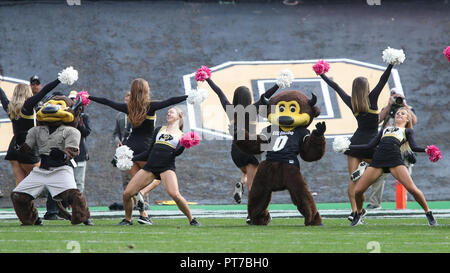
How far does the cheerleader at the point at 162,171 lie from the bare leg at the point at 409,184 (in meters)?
2.21

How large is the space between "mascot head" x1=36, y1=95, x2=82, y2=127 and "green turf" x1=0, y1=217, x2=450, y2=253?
4.03 feet

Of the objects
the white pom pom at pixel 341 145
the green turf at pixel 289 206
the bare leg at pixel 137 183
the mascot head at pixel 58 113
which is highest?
the mascot head at pixel 58 113

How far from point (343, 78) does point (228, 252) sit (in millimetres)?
10148

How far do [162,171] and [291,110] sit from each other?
5.16 feet

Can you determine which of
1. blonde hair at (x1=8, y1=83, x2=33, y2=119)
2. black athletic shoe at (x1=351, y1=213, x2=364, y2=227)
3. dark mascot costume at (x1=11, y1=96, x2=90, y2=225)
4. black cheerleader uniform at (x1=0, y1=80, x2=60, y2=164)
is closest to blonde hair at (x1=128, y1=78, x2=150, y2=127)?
dark mascot costume at (x1=11, y1=96, x2=90, y2=225)

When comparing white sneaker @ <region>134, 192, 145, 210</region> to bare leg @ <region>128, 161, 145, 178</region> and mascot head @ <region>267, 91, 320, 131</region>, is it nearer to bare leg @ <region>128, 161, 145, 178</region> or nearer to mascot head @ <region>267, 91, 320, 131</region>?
bare leg @ <region>128, 161, 145, 178</region>

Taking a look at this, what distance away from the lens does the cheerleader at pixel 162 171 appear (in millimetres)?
8781

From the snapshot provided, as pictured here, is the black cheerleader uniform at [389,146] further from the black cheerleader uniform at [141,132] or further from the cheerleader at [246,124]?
the black cheerleader uniform at [141,132]

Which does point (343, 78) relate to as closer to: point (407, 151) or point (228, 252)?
point (407, 151)

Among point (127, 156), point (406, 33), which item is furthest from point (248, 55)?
point (127, 156)

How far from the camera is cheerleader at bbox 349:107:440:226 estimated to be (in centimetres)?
853

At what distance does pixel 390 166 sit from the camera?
8.63 metres

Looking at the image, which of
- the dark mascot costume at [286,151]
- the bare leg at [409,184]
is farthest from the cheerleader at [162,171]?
the bare leg at [409,184]

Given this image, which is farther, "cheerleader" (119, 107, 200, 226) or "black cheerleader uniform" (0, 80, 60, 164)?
"black cheerleader uniform" (0, 80, 60, 164)
